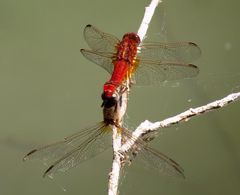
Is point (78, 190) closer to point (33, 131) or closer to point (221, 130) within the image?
point (33, 131)

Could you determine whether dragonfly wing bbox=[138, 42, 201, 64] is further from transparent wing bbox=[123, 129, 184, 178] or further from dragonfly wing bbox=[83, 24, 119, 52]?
transparent wing bbox=[123, 129, 184, 178]

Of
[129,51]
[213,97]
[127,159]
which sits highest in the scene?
[213,97]

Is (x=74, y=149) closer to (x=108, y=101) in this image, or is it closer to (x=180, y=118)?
(x=108, y=101)

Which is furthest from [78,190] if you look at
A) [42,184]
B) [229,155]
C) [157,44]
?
[157,44]

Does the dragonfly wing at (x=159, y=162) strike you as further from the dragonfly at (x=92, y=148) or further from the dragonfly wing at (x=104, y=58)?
the dragonfly wing at (x=104, y=58)

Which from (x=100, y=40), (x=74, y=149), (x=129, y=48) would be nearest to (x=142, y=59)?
(x=129, y=48)

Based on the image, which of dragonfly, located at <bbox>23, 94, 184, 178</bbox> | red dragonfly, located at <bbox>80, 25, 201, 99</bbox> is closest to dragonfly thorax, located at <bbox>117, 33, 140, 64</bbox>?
red dragonfly, located at <bbox>80, 25, 201, 99</bbox>

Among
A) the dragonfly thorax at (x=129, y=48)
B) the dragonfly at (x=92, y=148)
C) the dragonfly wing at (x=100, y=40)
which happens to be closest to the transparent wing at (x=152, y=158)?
the dragonfly at (x=92, y=148)
